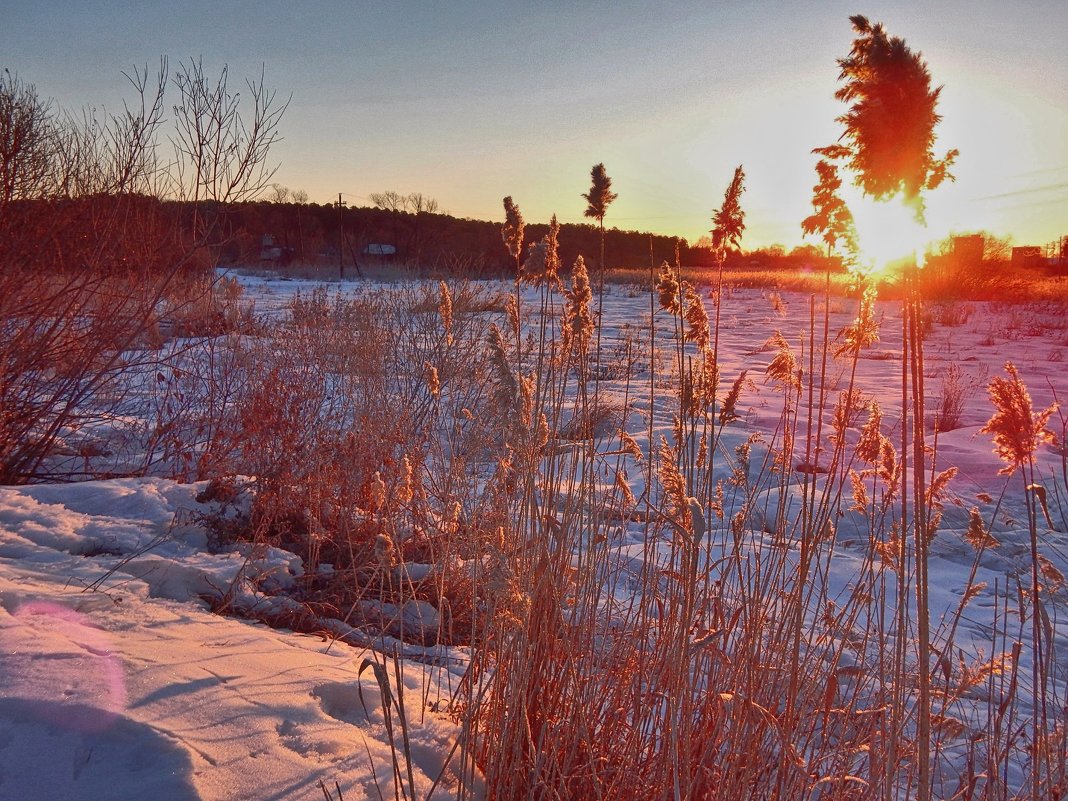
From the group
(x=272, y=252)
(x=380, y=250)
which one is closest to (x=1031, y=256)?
Result: (x=380, y=250)

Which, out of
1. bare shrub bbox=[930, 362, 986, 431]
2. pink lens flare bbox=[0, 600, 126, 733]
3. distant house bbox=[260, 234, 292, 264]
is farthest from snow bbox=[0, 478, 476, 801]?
distant house bbox=[260, 234, 292, 264]

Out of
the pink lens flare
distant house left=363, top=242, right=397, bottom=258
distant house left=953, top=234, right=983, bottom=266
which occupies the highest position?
distant house left=363, top=242, right=397, bottom=258

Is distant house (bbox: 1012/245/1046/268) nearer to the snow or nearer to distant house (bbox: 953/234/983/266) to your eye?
distant house (bbox: 953/234/983/266)

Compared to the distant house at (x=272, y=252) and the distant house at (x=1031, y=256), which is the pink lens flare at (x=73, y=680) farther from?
the distant house at (x=1031, y=256)

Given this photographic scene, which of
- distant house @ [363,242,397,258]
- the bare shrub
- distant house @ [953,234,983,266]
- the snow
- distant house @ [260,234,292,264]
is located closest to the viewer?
the snow

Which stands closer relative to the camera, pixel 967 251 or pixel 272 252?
pixel 967 251

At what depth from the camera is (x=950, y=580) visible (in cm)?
418

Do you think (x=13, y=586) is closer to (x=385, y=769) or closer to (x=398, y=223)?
(x=385, y=769)

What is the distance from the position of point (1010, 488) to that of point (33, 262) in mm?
7427

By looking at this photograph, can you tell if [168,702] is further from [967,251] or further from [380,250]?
[380,250]

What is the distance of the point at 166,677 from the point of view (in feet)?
6.04

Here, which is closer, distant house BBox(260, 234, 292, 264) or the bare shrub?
the bare shrub

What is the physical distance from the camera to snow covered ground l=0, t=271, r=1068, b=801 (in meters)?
1.54

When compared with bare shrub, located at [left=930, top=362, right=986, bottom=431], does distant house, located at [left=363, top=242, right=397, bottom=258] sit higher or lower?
higher
